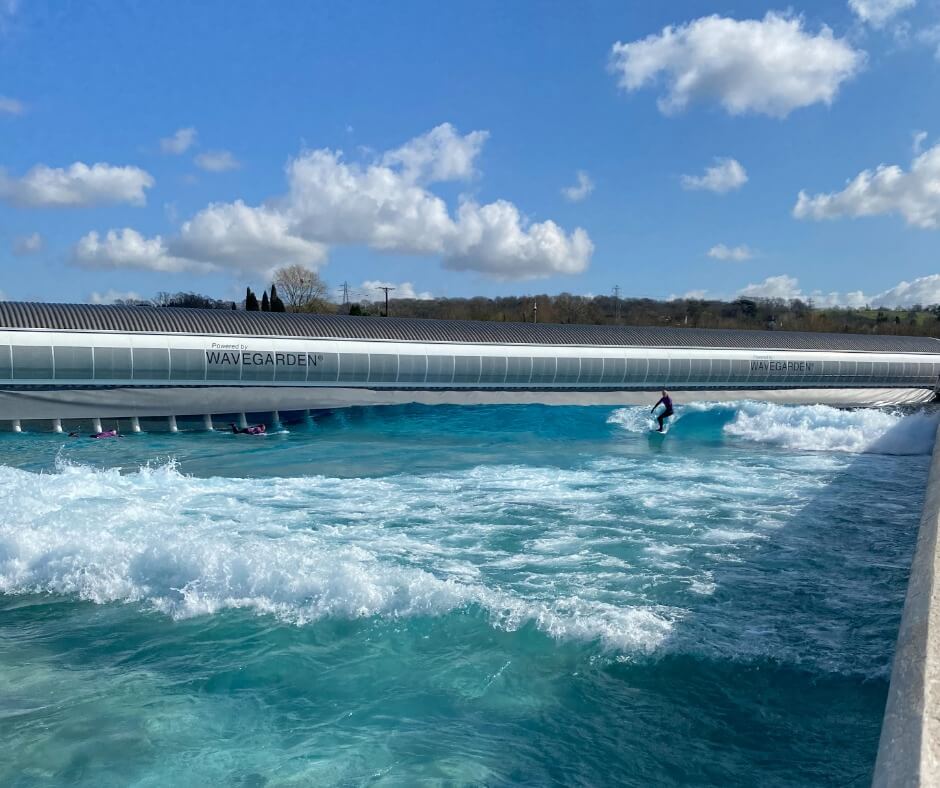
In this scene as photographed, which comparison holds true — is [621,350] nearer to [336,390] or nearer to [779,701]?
[336,390]

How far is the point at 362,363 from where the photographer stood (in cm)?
2258

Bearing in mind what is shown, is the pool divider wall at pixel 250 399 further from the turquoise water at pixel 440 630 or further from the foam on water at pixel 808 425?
the turquoise water at pixel 440 630

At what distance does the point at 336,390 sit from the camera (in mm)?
22453

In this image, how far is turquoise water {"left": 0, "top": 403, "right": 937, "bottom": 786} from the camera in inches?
191

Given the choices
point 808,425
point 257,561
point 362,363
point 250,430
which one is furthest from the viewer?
point 362,363

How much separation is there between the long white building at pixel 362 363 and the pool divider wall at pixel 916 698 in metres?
18.1

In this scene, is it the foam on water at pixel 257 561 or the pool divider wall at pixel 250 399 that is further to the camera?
the pool divider wall at pixel 250 399

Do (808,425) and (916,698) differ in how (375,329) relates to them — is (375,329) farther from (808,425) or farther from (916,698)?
(916,698)

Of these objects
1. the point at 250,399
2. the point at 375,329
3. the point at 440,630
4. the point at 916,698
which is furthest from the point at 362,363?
the point at 916,698

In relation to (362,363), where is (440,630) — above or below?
below

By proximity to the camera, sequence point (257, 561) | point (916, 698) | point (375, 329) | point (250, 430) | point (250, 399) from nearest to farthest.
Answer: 1. point (916, 698)
2. point (257, 561)
3. point (250, 430)
4. point (250, 399)
5. point (375, 329)

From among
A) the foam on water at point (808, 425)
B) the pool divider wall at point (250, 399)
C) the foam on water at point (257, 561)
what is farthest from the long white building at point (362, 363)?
the foam on water at point (257, 561)

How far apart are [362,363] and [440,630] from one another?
1642cm

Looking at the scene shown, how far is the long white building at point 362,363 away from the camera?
19406 mm
